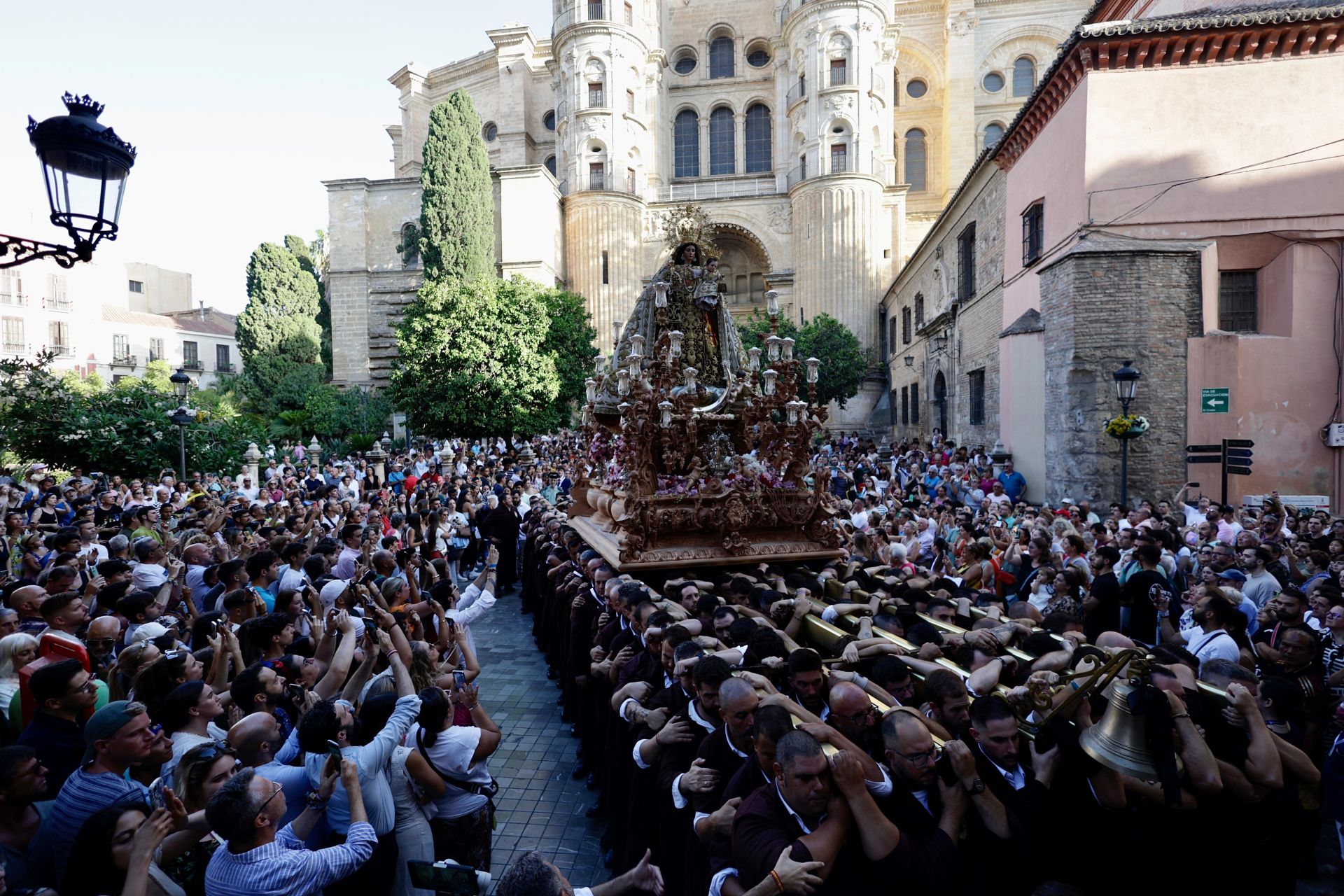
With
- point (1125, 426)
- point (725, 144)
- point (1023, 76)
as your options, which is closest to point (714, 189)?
point (725, 144)

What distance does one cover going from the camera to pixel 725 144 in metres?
46.8

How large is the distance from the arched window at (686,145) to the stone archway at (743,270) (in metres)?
6.18

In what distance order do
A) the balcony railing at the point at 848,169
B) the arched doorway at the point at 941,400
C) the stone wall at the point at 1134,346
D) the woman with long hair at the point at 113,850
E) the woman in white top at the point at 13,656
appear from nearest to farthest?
1. the woman with long hair at the point at 113,850
2. the woman in white top at the point at 13,656
3. the stone wall at the point at 1134,346
4. the arched doorway at the point at 941,400
5. the balcony railing at the point at 848,169

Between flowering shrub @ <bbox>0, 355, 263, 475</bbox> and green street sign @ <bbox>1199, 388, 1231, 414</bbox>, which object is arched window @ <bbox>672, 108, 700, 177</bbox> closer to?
flowering shrub @ <bbox>0, 355, 263, 475</bbox>

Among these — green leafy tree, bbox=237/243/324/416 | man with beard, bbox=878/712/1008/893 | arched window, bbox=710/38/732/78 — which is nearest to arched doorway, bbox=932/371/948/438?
man with beard, bbox=878/712/1008/893

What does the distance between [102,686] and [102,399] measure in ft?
53.3

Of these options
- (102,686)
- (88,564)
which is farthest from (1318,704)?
(88,564)

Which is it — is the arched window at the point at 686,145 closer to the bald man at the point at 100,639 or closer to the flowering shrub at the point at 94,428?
the flowering shrub at the point at 94,428

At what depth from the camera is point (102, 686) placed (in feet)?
13.6

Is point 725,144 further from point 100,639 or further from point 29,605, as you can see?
point 100,639

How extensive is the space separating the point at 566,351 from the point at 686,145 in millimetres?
21698

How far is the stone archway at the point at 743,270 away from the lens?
143ft

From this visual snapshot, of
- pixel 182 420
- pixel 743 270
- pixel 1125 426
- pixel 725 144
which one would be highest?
pixel 725 144

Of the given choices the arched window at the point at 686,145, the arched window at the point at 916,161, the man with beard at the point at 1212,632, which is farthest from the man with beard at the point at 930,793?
the arched window at the point at 916,161
